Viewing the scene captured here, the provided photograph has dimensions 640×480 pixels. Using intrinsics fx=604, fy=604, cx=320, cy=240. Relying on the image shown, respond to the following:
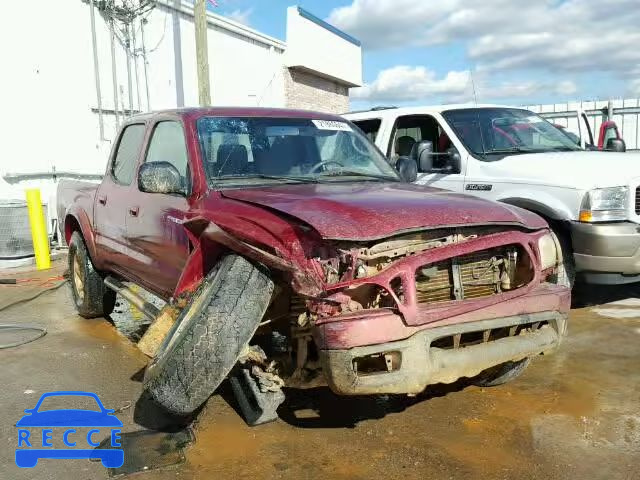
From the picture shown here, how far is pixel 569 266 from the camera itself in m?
5.39

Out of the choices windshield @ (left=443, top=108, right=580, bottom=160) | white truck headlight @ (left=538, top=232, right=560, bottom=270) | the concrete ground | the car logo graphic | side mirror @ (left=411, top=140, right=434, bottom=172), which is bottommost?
the concrete ground

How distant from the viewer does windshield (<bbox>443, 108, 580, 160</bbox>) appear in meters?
6.25

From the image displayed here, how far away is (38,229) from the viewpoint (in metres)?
9.01

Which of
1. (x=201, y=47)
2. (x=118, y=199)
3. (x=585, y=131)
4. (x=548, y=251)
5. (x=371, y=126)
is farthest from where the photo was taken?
(x=201, y=47)

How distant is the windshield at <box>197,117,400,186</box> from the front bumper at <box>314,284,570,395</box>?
1483mm

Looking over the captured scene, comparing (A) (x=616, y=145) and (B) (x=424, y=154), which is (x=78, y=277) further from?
(A) (x=616, y=145)

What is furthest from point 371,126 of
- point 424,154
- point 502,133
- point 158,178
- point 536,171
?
point 158,178

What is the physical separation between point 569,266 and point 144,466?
3993 millimetres

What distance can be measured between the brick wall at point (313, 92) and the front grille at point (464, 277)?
1350cm

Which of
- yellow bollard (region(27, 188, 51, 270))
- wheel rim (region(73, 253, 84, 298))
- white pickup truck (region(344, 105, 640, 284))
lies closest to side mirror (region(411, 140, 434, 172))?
white pickup truck (region(344, 105, 640, 284))

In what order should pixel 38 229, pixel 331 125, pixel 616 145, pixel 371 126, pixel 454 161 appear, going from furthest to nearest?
1. pixel 38 229
2. pixel 616 145
3. pixel 371 126
4. pixel 454 161
5. pixel 331 125

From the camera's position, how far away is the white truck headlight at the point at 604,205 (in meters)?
5.12

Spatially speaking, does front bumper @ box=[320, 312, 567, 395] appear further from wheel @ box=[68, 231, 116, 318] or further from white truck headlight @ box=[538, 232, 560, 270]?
wheel @ box=[68, 231, 116, 318]

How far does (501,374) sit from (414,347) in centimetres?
147
